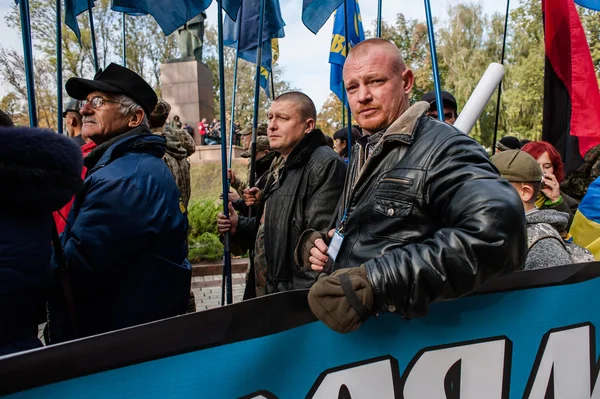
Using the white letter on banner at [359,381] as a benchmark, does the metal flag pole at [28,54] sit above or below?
above

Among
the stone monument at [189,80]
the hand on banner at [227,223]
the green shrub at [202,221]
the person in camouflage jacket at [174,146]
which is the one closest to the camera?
the hand on banner at [227,223]

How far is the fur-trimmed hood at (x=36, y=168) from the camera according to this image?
4.30 ft

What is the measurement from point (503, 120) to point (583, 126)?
2708 cm

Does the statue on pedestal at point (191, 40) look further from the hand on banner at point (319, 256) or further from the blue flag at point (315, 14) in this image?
the hand on banner at point (319, 256)

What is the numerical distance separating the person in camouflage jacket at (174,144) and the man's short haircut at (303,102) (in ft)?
5.44

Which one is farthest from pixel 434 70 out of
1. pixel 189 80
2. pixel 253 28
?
pixel 189 80

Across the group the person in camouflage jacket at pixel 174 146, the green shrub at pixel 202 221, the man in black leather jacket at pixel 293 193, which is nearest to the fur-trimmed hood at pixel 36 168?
the man in black leather jacket at pixel 293 193

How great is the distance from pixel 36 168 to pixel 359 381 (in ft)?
3.72

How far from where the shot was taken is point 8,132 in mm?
1333

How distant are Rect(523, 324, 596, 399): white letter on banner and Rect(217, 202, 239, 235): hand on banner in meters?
2.27

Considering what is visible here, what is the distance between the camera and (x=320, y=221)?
271 cm

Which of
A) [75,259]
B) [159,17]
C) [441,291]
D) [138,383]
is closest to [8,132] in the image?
[75,259]

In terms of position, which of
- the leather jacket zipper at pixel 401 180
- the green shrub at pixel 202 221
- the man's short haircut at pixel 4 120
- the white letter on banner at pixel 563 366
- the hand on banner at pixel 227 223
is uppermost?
the man's short haircut at pixel 4 120

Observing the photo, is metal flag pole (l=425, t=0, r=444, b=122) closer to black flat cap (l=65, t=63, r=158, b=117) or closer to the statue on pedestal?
black flat cap (l=65, t=63, r=158, b=117)
